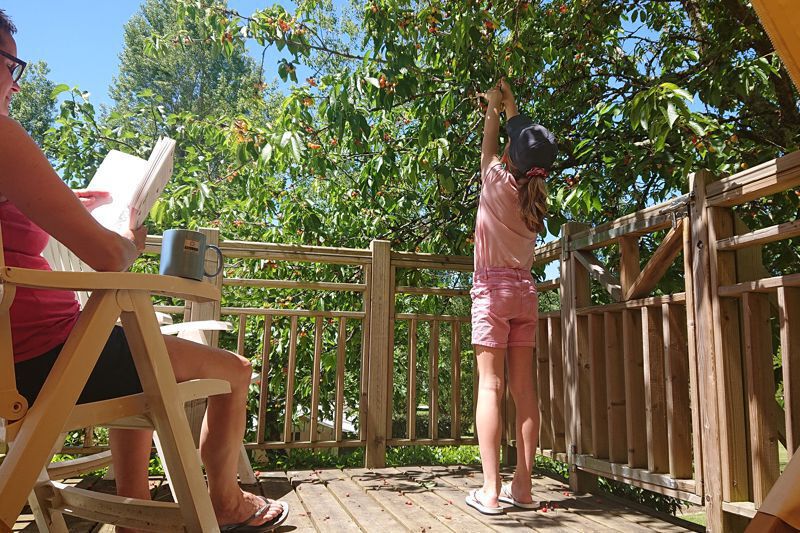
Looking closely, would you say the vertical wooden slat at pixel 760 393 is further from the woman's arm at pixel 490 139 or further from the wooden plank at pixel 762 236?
the woman's arm at pixel 490 139

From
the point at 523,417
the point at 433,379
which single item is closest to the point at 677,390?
the point at 523,417

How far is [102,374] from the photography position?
1312 millimetres

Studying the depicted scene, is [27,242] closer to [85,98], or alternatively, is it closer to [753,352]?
[753,352]

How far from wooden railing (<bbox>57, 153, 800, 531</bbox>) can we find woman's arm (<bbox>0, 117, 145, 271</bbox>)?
6.50 ft

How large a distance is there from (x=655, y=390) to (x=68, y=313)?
2.26 metres

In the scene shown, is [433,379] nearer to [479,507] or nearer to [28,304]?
[479,507]

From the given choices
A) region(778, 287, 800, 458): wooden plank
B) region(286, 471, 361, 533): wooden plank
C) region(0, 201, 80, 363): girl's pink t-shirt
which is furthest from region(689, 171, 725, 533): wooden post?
region(0, 201, 80, 363): girl's pink t-shirt

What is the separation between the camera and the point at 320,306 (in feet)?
15.0

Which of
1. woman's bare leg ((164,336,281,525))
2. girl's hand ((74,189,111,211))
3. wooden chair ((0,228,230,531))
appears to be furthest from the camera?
girl's hand ((74,189,111,211))

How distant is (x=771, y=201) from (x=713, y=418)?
80.3 inches

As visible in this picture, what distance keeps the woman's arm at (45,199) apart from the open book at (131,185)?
0.25 meters

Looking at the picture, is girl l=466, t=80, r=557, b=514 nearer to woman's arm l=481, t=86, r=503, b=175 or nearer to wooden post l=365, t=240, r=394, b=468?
woman's arm l=481, t=86, r=503, b=175

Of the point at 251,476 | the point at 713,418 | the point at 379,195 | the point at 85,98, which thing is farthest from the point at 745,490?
the point at 85,98

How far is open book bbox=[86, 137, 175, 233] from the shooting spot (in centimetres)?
152
